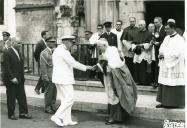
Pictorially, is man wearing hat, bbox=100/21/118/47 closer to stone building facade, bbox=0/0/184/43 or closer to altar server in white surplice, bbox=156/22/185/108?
altar server in white surplice, bbox=156/22/185/108

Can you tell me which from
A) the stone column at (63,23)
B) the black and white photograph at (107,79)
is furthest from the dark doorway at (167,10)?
the stone column at (63,23)

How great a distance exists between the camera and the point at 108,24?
1258 centimetres

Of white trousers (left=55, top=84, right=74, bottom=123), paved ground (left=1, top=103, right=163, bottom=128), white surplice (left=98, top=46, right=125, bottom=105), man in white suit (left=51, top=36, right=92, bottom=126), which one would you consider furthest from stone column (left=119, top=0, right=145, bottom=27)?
white trousers (left=55, top=84, right=74, bottom=123)

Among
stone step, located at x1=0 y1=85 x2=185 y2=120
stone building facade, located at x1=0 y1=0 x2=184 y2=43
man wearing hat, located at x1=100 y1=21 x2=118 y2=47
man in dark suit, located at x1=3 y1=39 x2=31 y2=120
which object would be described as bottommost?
stone step, located at x1=0 y1=85 x2=185 y2=120

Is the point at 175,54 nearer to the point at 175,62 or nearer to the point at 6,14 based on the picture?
the point at 175,62

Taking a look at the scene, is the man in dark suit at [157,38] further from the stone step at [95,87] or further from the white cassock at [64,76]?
the white cassock at [64,76]

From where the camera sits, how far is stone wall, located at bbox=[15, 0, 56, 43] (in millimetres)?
17359

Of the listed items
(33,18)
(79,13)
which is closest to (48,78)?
(79,13)

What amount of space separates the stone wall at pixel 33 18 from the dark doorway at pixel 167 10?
3.75m

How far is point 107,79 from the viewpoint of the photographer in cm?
1009

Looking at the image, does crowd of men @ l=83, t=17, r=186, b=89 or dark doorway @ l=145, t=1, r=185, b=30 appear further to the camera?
dark doorway @ l=145, t=1, r=185, b=30

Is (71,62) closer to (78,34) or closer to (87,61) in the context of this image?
(87,61)

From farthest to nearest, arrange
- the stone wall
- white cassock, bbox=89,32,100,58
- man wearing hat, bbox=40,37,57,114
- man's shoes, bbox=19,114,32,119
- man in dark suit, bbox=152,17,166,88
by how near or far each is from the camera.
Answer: the stone wall
white cassock, bbox=89,32,100,58
man in dark suit, bbox=152,17,166,88
man wearing hat, bbox=40,37,57,114
man's shoes, bbox=19,114,32,119

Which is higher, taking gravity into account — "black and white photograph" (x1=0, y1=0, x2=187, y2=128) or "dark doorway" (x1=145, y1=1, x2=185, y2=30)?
"dark doorway" (x1=145, y1=1, x2=185, y2=30)
